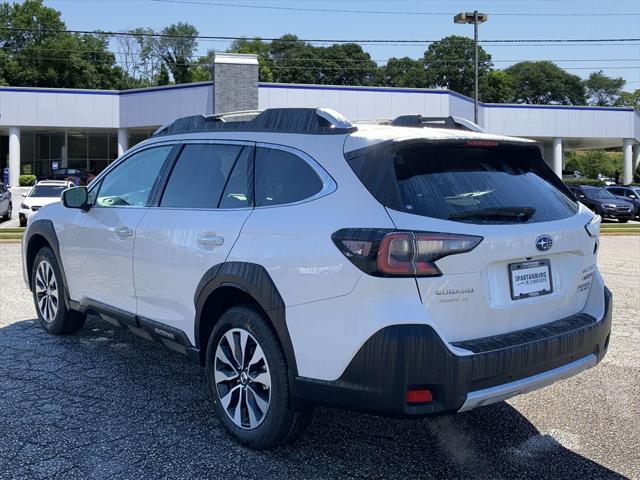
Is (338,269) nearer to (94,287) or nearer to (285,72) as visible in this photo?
(94,287)

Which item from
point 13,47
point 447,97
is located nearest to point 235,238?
point 447,97

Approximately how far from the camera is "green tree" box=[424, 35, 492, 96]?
331 ft

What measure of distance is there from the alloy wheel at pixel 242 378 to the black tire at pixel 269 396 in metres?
0.02

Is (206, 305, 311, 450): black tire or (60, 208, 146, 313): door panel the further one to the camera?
(60, 208, 146, 313): door panel

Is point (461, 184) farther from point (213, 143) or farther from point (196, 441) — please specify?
→ point (196, 441)

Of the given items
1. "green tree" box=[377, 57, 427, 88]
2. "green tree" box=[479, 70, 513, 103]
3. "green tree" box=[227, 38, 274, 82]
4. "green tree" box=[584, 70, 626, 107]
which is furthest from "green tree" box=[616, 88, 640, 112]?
"green tree" box=[227, 38, 274, 82]

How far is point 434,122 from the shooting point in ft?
13.1

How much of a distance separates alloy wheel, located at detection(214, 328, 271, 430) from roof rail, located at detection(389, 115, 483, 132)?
1.54 m

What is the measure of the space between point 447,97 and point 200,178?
3429 cm

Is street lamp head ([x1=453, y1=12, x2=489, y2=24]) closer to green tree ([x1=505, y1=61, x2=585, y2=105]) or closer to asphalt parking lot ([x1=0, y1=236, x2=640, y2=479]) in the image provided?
asphalt parking lot ([x1=0, y1=236, x2=640, y2=479])

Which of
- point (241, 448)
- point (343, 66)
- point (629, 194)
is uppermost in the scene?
point (343, 66)

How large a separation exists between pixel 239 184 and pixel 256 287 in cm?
76

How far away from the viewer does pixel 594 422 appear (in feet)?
13.2

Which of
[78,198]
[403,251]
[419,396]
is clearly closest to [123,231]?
[78,198]
